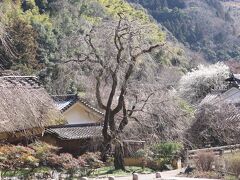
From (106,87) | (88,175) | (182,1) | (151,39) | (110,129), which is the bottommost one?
(88,175)

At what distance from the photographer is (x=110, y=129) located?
930 inches

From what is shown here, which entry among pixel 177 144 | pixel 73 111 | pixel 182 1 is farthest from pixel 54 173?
pixel 182 1

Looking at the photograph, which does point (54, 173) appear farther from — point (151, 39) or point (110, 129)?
point (151, 39)

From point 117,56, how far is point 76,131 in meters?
7.35

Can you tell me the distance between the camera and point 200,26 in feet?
304

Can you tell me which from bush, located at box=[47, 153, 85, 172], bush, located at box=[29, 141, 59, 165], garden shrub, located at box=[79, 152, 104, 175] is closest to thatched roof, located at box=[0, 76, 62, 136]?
bush, located at box=[29, 141, 59, 165]

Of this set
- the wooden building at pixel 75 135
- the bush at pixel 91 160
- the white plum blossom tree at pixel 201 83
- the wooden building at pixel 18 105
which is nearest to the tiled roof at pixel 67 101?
the wooden building at pixel 75 135

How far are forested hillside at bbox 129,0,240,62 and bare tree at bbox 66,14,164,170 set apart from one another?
62.1m

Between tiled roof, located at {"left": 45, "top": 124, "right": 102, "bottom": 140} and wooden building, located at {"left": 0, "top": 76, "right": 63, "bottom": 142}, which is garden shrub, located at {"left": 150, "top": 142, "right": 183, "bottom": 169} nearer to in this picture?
tiled roof, located at {"left": 45, "top": 124, "right": 102, "bottom": 140}

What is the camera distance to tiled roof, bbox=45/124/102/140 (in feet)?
87.6

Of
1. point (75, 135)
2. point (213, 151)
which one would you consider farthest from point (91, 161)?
point (75, 135)

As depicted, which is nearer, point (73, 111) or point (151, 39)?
point (151, 39)

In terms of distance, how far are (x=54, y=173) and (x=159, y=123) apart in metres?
7.51

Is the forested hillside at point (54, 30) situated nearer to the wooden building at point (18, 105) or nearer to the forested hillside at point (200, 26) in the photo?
the forested hillside at point (200, 26)
